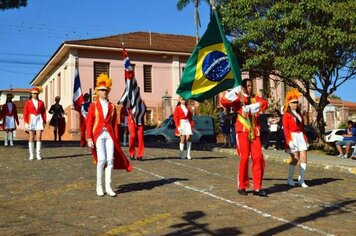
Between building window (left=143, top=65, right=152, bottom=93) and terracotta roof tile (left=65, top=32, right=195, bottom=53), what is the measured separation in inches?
64.5

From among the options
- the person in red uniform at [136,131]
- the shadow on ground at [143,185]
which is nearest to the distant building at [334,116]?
the person in red uniform at [136,131]

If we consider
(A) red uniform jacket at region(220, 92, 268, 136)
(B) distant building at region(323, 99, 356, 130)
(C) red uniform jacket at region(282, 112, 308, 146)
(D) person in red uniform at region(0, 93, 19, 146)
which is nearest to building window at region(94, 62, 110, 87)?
(B) distant building at region(323, 99, 356, 130)

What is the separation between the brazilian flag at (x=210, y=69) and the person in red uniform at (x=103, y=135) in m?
1.65

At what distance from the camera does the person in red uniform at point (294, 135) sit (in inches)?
426

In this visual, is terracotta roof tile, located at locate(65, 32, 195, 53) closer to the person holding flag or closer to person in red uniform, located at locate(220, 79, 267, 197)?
the person holding flag

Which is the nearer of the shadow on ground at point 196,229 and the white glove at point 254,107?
the shadow on ground at point 196,229

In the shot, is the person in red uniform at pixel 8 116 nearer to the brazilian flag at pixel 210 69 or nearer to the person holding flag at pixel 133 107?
the person holding flag at pixel 133 107

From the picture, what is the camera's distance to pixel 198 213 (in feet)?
25.3

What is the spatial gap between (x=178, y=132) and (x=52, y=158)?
149 inches

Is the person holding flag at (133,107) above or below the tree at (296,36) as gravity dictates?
below

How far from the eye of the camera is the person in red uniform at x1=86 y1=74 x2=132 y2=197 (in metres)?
9.06

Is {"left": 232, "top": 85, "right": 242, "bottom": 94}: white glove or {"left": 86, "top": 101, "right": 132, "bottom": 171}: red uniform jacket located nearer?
{"left": 232, "top": 85, "right": 242, "bottom": 94}: white glove

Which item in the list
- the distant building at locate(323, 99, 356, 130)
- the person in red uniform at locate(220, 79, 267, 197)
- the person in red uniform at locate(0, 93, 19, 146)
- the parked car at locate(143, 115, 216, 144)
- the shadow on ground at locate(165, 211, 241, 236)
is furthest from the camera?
the distant building at locate(323, 99, 356, 130)

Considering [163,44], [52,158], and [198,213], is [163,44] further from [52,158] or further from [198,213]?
[198,213]
